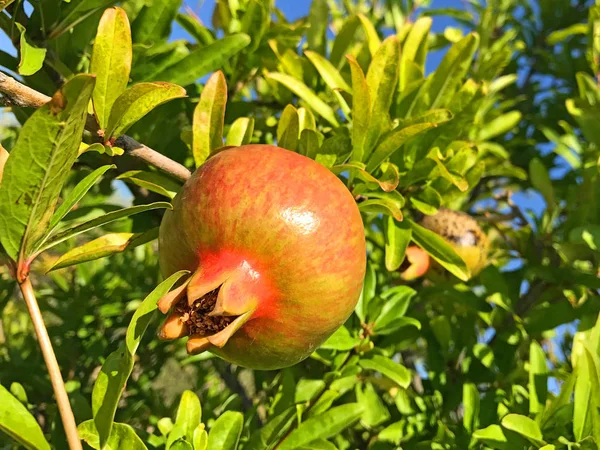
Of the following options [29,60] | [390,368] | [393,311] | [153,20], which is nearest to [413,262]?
[393,311]

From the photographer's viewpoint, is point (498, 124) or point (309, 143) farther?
point (498, 124)

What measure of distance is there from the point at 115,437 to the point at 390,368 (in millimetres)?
500

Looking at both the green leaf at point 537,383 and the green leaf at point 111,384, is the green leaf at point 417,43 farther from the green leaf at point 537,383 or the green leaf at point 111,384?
the green leaf at point 111,384

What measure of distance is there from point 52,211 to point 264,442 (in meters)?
0.53

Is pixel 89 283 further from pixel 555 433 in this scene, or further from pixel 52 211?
pixel 555 433

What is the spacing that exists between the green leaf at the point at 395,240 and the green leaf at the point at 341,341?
0.51ft

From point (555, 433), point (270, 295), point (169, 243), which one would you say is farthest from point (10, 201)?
point (555, 433)

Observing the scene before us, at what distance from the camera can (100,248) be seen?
0.69 m

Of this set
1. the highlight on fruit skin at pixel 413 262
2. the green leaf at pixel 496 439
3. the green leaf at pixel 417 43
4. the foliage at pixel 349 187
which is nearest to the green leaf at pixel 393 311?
the foliage at pixel 349 187

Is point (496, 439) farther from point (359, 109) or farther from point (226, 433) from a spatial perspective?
point (359, 109)

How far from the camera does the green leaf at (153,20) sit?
3.11 ft

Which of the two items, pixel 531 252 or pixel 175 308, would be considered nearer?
pixel 175 308

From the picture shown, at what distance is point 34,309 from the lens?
57cm

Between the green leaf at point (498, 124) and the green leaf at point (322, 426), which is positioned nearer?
the green leaf at point (322, 426)
